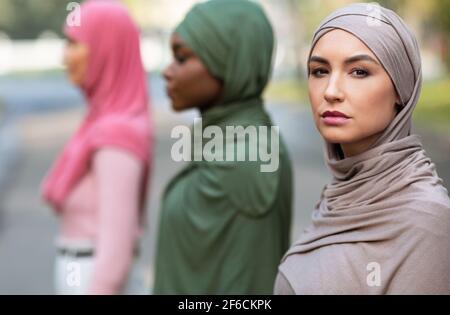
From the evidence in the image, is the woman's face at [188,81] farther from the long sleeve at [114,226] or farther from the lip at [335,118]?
the lip at [335,118]

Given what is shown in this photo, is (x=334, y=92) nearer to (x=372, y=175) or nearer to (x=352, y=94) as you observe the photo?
(x=352, y=94)

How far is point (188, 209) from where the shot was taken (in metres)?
3.86

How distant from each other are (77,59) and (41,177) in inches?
399

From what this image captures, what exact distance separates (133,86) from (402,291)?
2.33 metres

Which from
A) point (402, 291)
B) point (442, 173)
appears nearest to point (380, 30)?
point (402, 291)

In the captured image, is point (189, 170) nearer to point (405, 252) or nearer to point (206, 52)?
point (206, 52)

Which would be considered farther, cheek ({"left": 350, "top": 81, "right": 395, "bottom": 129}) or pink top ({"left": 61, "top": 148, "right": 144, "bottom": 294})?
pink top ({"left": 61, "top": 148, "right": 144, "bottom": 294})

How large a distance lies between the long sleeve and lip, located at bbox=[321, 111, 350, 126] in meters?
1.64

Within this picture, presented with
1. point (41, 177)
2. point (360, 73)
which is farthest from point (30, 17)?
point (360, 73)

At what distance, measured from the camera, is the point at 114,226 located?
4062 mm

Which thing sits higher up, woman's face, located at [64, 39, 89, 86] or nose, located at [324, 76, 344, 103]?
woman's face, located at [64, 39, 89, 86]

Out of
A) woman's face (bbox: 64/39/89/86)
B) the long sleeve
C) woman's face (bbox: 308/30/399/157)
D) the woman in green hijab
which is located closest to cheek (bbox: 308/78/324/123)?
woman's face (bbox: 308/30/399/157)

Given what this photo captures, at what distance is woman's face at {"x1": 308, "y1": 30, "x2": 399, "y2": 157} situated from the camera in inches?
100

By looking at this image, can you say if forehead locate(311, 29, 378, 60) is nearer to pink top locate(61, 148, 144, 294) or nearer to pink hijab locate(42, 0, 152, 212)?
pink top locate(61, 148, 144, 294)
